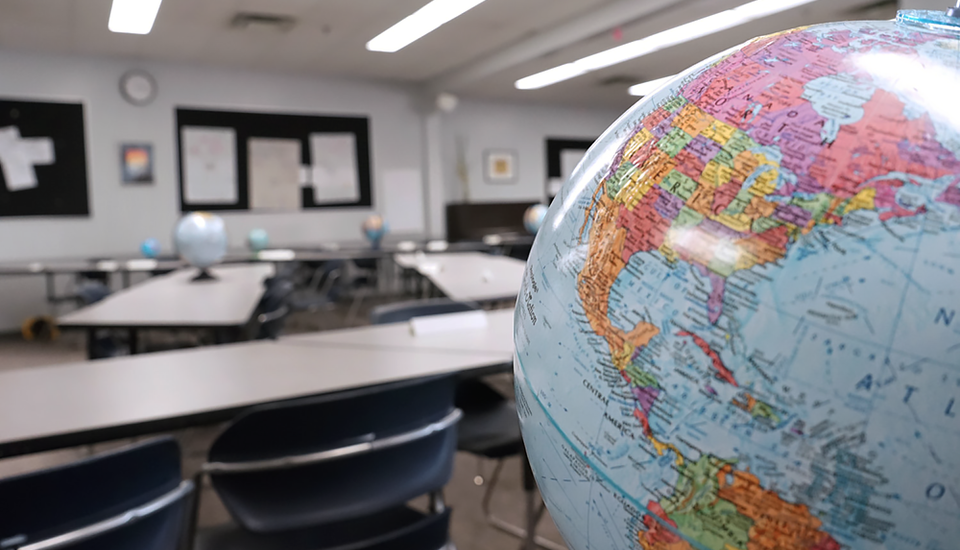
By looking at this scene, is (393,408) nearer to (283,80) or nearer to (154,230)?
Result: (154,230)

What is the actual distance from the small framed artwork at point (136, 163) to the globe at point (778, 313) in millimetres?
7504

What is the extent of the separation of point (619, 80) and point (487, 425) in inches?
274

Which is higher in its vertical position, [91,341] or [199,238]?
[199,238]

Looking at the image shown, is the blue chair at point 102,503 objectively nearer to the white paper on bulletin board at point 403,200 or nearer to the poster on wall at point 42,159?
the poster on wall at point 42,159

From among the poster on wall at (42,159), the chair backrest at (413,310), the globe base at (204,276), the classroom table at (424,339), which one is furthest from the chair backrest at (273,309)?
the poster on wall at (42,159)

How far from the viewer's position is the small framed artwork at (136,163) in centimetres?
678

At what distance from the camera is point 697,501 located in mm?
322

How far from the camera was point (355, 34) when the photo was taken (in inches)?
235

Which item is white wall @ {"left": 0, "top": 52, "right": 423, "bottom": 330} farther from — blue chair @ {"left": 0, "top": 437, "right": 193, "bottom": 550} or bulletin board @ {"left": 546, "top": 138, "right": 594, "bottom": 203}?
blue chair @ {"left": 0, "top": 437, "right": 193, "bottom": 550}

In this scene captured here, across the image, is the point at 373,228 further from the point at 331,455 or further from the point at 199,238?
the point at 331,455

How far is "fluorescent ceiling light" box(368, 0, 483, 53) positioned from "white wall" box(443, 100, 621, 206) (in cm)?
245

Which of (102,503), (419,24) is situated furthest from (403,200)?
(102,503)

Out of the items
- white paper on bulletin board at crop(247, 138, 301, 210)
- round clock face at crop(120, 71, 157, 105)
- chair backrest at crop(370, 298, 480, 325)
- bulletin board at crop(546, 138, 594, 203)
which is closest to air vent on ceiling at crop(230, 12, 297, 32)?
round clock face at crop(120, 71, 157, 105)

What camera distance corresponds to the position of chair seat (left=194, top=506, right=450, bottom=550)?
1.24 m
